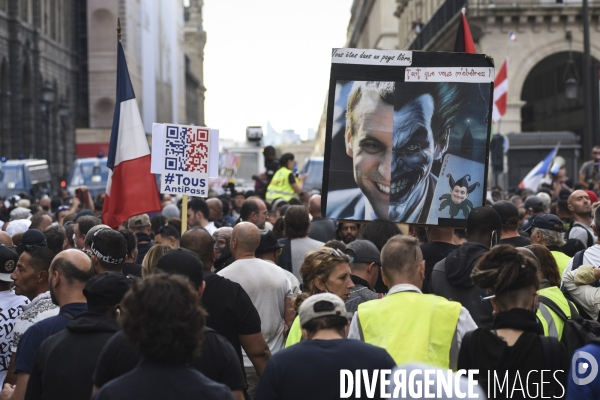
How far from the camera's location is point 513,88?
3375cm

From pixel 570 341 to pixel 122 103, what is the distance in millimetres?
6257

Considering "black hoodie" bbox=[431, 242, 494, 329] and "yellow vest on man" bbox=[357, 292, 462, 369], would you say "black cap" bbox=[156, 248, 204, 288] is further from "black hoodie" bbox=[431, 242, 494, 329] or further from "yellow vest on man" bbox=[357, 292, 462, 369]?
"black hoodie" bbox=[431, 242, 494, 329]

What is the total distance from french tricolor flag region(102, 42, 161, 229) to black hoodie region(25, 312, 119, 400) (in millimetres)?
5158

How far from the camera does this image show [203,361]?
4.67 meters

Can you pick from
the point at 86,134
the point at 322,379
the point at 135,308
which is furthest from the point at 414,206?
the point at 86,134

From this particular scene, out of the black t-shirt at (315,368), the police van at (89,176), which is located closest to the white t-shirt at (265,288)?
the black t-shirt at (315,368)

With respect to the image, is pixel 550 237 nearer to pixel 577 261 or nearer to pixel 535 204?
pixel 577 261

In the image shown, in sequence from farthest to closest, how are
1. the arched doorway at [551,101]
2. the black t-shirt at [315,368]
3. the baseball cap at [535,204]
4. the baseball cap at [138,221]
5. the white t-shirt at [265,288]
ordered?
1. the arched doorway at [551,101]
2. the baseball cap at [535,204]
3. the baseball cap at [138,221]
4. the white t-shirt at [265,288]
5. the black t-shirt at [315,368]

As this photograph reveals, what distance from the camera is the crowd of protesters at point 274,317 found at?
3.89 meters

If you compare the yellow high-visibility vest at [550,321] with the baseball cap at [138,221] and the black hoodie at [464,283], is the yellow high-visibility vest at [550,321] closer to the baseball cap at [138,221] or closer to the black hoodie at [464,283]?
the black hoodie at [464,283]

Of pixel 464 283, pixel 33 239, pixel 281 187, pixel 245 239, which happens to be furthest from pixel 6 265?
pixel 281 187

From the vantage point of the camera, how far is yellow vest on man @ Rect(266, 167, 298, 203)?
51.4ft

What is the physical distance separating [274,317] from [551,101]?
41690mm

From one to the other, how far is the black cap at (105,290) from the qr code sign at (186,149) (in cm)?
487
